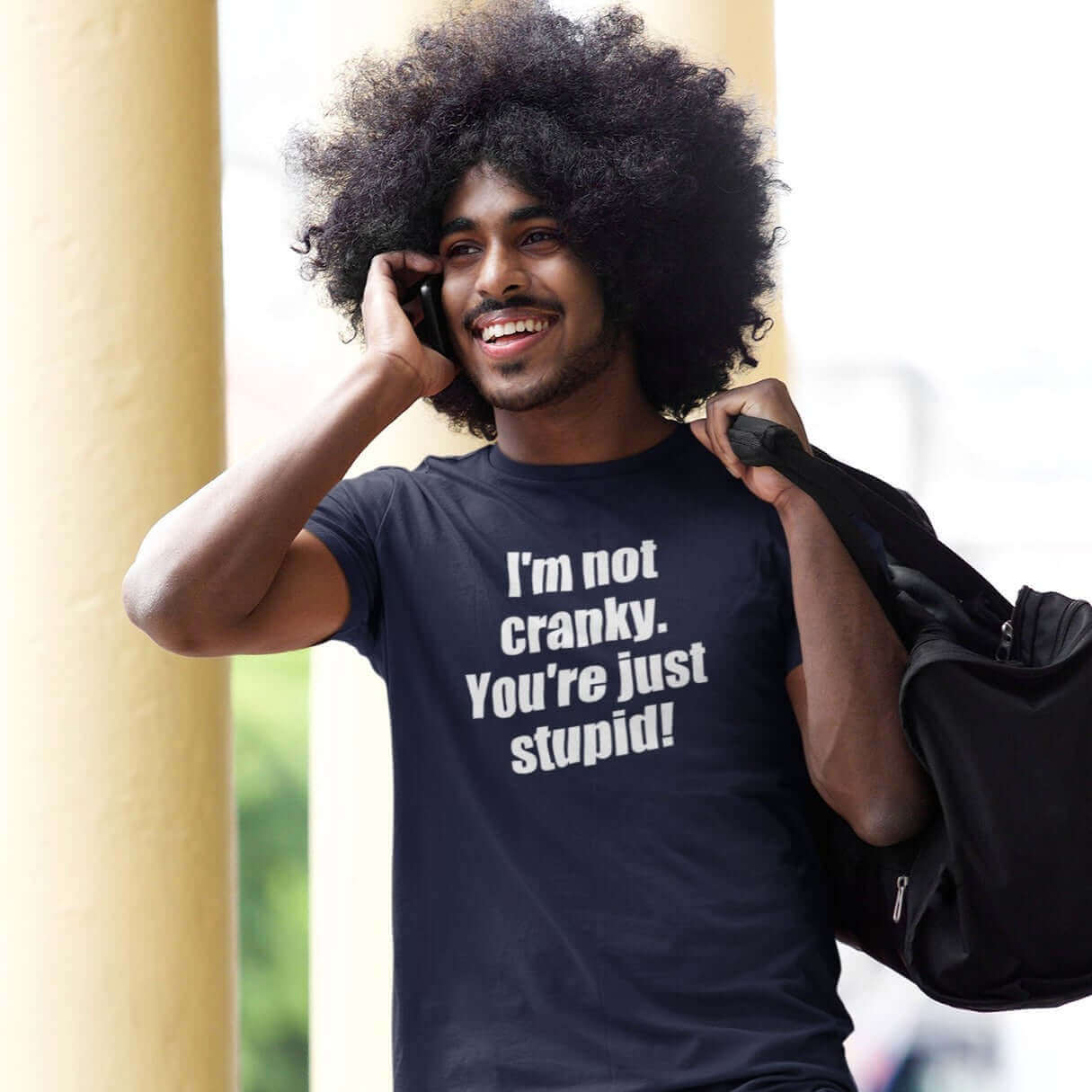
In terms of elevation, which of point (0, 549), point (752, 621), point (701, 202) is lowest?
point (752, 621)

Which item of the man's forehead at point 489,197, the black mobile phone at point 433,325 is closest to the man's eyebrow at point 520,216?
the man's forehead at point 489,197

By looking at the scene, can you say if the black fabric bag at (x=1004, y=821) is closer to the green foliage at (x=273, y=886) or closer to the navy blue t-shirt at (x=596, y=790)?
the navy blue t-shirt at (x=596, y=790)

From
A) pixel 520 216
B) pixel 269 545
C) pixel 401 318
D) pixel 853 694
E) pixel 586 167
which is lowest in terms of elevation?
pixel 853 694

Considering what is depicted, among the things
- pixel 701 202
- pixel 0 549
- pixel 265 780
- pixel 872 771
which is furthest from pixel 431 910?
pixel 265 780

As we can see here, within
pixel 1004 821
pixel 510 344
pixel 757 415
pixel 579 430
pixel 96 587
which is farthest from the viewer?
pixel 96 587

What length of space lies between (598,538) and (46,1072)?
138 cm

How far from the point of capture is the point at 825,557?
2629mm

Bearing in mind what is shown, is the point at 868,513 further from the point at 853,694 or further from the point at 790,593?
the point at 853,694

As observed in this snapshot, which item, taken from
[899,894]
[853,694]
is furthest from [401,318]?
[899,894]

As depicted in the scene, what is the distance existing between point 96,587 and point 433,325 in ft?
2.57

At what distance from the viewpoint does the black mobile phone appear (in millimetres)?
2922

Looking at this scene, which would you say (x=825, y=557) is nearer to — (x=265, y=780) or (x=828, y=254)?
(x=828, y=254)

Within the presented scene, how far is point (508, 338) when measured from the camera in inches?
111

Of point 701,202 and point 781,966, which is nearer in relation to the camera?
point 781,966
